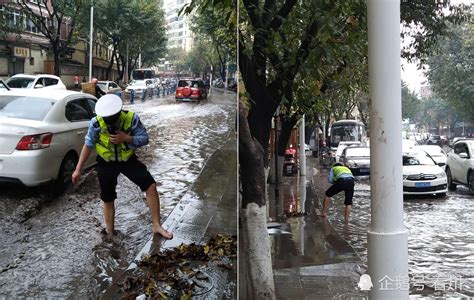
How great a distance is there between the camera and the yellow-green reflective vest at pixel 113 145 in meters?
2.41

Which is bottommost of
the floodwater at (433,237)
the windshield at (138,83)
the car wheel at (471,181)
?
the floodwater at (433,237)

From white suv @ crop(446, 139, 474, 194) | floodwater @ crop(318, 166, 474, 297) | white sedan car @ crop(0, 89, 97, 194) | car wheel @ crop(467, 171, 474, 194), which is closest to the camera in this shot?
white sedan car @ crop(0, 89, 97, 194)

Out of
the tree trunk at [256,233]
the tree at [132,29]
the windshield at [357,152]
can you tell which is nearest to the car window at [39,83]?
the tree at [132,29]

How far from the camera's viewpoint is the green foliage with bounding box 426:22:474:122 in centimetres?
1196

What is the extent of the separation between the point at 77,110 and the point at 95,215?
22.0 inches

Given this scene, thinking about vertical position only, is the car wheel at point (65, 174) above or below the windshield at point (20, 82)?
below

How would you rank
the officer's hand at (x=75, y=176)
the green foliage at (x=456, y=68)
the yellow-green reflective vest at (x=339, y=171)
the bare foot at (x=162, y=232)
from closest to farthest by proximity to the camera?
the officer's hand at (x=75, y=176) < the bare foot at (x=162, y=232) < the yellow-green reflective vest at (x=339, y=171) < the green foliage at (x=456, y=68)

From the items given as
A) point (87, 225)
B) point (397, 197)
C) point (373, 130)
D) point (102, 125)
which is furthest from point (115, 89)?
point (397, 197)

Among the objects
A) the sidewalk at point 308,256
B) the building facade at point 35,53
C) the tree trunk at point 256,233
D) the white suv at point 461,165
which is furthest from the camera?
the white suv at point 461,165

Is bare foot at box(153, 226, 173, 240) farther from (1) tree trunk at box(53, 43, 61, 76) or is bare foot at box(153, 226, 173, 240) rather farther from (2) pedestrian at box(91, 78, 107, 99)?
(1) tree trunk at box(53, 43, 61, 76)

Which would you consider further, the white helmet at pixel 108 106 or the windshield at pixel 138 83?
the windshield at pixel 138 83

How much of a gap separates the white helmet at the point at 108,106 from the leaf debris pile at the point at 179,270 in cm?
80

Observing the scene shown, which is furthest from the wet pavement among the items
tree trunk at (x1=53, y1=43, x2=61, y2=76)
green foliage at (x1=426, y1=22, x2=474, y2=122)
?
green foliage at (x1=426, y1=22, x2=474, y2=122)

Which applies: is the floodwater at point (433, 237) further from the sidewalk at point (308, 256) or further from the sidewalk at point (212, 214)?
the sidewalk at point (212, 214)
